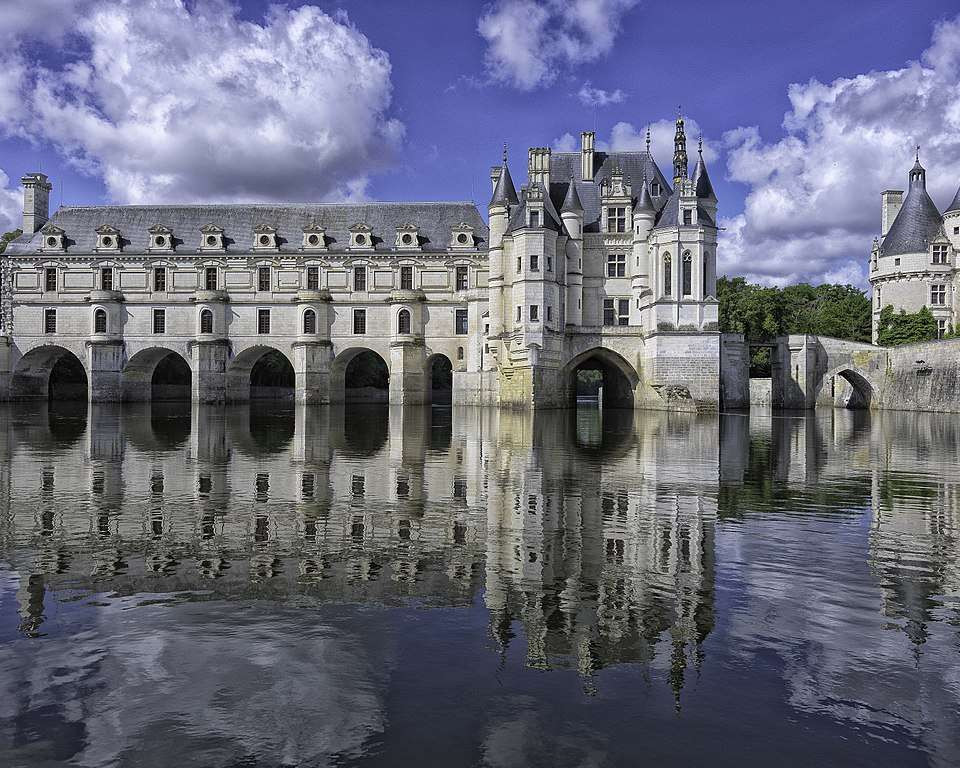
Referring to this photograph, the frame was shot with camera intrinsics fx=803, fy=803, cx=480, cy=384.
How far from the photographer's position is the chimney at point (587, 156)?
170ft

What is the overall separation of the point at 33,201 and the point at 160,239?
36.5 ft

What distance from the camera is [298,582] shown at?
8047 mm

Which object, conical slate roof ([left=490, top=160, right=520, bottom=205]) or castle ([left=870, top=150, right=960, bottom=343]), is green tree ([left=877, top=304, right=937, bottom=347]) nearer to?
castle ([left=870, top=150, right=960, bottom=343])

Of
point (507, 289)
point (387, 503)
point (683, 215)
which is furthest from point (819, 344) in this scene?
point (387, 503)

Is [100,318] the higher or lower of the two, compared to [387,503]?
higher

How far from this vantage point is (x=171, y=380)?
211ft

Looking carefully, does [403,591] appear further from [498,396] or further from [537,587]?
[498,396]

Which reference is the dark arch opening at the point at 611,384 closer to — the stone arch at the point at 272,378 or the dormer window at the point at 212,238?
the stone arch at the point at 272,378

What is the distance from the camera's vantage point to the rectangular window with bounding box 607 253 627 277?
50.5 meters

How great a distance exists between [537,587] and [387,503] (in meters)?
5.26

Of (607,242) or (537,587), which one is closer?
(537,587)

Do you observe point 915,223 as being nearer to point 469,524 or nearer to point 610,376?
point 610,376

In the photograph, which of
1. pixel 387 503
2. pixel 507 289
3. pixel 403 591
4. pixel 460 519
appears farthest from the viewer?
pixel 507 289

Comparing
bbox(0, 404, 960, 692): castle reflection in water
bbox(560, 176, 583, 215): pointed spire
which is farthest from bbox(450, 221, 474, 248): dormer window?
bbox(0, 404, 960, 692): castle reflection in water
